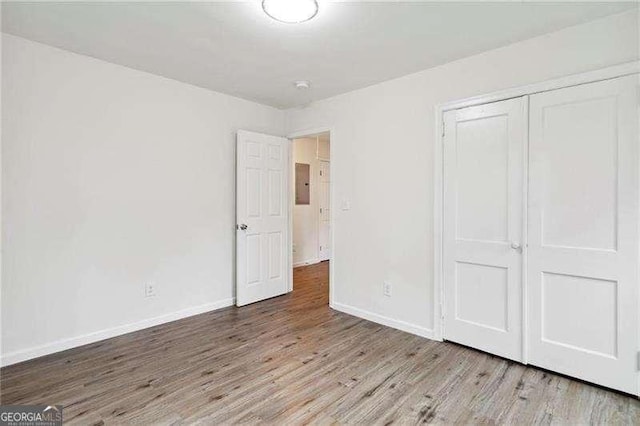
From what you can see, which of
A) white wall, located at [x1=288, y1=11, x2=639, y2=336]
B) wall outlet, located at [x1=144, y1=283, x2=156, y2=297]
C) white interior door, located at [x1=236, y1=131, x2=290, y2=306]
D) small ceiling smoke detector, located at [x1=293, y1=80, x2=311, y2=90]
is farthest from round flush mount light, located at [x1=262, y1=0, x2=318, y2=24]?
wall outlet, located at [x1=144, y1=283, x2=156, y2=297]

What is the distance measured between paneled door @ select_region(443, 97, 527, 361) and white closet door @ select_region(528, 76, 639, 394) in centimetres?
10

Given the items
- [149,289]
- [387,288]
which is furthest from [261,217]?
[387,288]

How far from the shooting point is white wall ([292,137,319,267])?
19.9 ft

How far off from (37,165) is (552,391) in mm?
3974

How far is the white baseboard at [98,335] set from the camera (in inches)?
97.7

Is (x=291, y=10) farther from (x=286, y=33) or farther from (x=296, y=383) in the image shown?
(x=296, y=383)

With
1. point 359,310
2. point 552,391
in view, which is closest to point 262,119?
point 359,310

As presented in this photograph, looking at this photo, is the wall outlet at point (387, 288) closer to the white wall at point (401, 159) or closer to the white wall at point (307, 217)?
the white wall at point (401, 159)

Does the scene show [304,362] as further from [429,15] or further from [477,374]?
[429,15]

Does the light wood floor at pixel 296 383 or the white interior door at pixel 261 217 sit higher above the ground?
the white interior door at pixel 261 217

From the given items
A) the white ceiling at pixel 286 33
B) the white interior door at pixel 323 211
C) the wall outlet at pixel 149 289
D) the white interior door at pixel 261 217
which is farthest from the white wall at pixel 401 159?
the white interior door at pixel 323 211

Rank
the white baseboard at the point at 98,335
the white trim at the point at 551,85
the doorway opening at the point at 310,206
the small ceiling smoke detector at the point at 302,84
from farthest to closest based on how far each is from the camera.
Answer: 1. the doorway opening at the point at 310,206
2. the small ceiling smoke detector at the point at 302,84
3. the white baseboard at the point at 98,335
4. the white trim at the point at 551,85

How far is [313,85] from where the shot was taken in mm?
3398

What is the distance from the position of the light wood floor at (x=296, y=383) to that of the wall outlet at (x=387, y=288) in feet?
1.17
